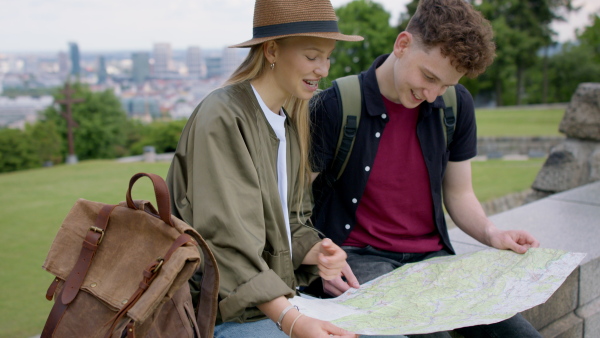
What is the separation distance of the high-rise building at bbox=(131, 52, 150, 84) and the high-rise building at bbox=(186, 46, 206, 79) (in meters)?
13.0

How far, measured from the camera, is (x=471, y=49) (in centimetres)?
207

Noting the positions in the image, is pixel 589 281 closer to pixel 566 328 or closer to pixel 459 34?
pixel 566 328

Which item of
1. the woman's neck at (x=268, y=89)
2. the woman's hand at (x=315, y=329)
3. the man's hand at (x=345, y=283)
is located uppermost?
the woman's neck at (x=268, y=89)

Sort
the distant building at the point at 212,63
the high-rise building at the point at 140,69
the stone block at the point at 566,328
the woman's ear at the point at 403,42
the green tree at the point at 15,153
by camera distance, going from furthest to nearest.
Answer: the high-rise building at the point at 140,69 < the distant building at the point at 212,63 < the green tree at the point at 15,153 < the stone block at the point at 566,328 < the woman's ear at the point at 403,42

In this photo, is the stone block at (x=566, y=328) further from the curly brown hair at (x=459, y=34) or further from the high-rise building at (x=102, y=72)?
the high-rise building at (x=102, y=72)

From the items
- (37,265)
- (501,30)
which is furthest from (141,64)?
(37,265)

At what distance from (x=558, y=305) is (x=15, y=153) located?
26371 mm

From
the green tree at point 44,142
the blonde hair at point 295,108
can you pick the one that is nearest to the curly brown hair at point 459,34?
the blonde hair at point 295,108

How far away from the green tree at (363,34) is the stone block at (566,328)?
42.1 meters

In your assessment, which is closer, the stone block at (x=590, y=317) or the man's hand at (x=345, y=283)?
the man's hand at (x=345, y=283)

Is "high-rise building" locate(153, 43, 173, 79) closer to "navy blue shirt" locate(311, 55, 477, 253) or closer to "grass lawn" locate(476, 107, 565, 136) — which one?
"grass lawn" locate(476, 107, 565, 136)

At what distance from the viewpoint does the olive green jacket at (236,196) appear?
165 centimetres

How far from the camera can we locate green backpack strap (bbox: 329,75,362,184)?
2.38 meters

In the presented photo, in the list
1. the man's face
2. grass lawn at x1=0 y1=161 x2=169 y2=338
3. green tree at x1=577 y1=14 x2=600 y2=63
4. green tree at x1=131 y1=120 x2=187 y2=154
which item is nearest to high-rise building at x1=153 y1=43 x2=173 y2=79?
green tree at x1=131 y1=120 x2=187 y2=154
